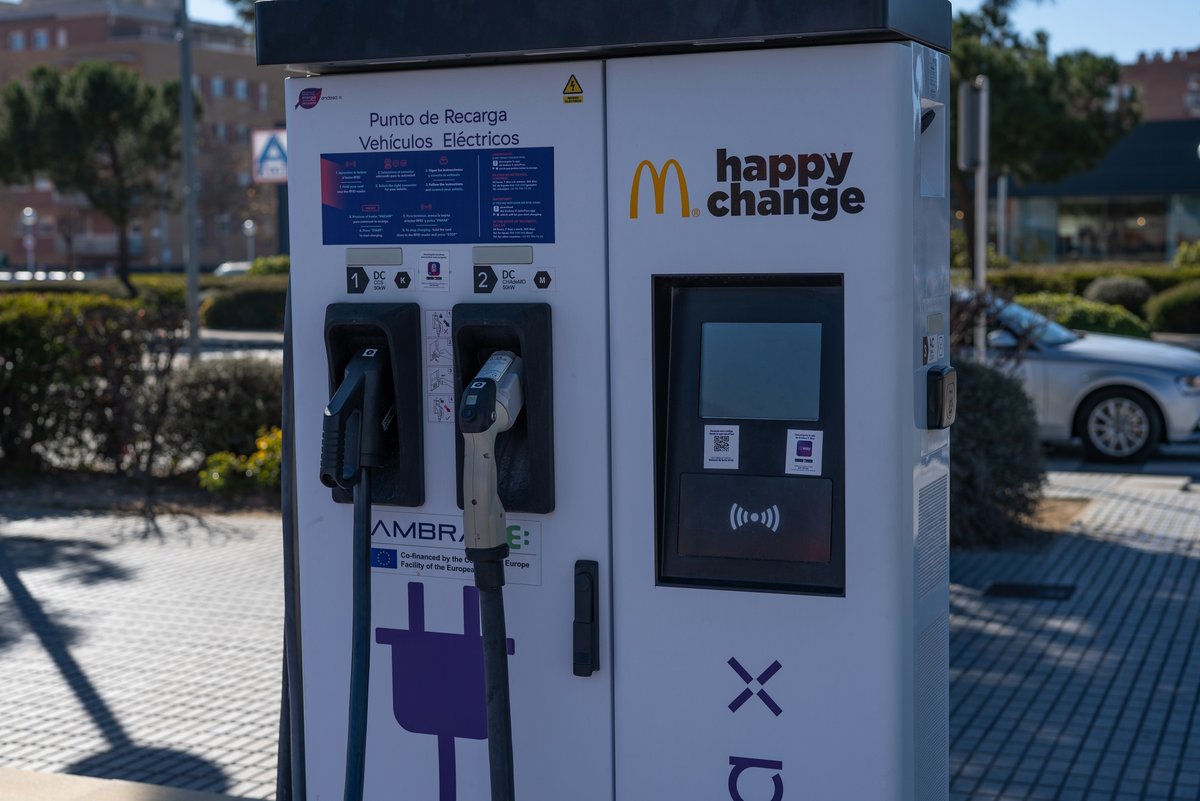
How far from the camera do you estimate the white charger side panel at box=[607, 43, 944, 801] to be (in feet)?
10.3

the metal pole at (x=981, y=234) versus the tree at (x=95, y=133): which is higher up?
the tree at (x=95, y=133)

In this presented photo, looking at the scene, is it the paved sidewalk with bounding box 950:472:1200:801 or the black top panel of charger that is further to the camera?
the paved sidewalk with bounding box 950:472:1200:801

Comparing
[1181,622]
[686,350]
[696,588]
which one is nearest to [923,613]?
[696,588]

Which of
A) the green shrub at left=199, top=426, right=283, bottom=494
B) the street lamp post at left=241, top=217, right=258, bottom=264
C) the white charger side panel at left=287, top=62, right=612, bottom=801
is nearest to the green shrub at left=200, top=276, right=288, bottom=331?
the green shrub at left=199, top=426, right=283, bottom=494

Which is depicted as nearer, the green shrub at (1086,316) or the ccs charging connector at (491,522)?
the ccs charging connector at (491,522)

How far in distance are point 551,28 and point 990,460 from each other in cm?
641

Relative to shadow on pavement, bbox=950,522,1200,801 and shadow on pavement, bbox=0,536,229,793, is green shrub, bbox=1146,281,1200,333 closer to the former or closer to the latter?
shadow on pavement, bbox=950,522,1200,801

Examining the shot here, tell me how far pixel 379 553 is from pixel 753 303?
45.1 inches

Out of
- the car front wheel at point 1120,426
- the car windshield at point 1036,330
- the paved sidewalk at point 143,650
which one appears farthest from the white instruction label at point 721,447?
the car front wheel at point 1120,426

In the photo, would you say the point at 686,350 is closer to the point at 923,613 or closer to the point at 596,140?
the point at 596,140

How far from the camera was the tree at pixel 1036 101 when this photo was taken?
99.5ft

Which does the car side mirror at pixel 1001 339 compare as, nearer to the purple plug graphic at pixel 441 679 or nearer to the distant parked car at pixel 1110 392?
the distant parked car at pixel 1110 392

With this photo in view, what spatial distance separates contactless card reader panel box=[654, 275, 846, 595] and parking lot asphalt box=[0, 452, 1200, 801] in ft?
7.46

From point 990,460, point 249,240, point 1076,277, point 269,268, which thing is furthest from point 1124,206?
point 249,240
